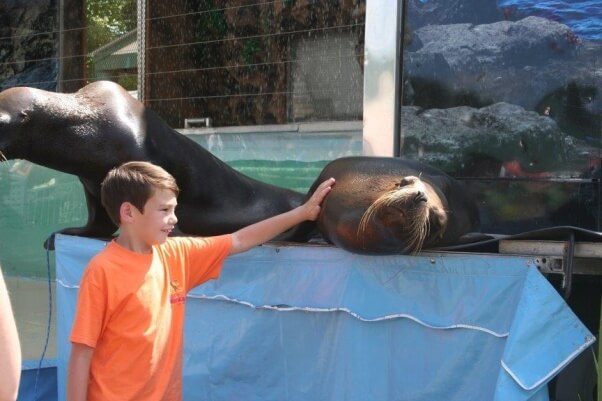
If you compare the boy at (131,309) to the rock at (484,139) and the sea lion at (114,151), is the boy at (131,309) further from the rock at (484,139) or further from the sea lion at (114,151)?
the rock at (484,139)

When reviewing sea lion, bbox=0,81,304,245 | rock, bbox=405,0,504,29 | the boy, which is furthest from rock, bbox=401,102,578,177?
the boy

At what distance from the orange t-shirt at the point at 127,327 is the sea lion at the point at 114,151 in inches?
43.4

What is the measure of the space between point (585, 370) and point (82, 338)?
169 centimetres

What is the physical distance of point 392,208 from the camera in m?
2.43

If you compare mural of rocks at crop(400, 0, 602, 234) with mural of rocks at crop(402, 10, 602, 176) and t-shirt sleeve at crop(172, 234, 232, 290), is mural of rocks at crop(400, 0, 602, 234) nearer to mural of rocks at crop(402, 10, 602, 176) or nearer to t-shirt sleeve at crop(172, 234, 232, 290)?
mural of rocks at crop(402, 10, 602, 176)

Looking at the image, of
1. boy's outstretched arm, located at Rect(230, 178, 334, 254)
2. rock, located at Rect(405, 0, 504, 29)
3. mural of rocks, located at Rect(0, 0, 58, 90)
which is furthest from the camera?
mural of rocks, located at Rect(0, 0, 58, 90)

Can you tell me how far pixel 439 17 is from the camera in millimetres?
4125

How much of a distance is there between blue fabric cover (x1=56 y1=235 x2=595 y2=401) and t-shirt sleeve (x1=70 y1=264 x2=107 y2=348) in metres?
0.84

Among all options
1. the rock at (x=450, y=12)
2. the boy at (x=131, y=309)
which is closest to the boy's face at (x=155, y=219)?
the boy at (x=131, y=309)

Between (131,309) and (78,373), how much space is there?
0.69 feet

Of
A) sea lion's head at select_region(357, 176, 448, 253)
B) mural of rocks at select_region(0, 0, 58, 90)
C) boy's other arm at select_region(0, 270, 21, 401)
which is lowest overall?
boy's other arm at select_region(0, 270, 21, 401)

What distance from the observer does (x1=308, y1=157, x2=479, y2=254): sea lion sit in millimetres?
2406

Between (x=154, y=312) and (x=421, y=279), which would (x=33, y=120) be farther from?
(x=421, y=279)

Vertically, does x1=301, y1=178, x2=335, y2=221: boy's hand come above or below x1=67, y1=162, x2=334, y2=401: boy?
above
